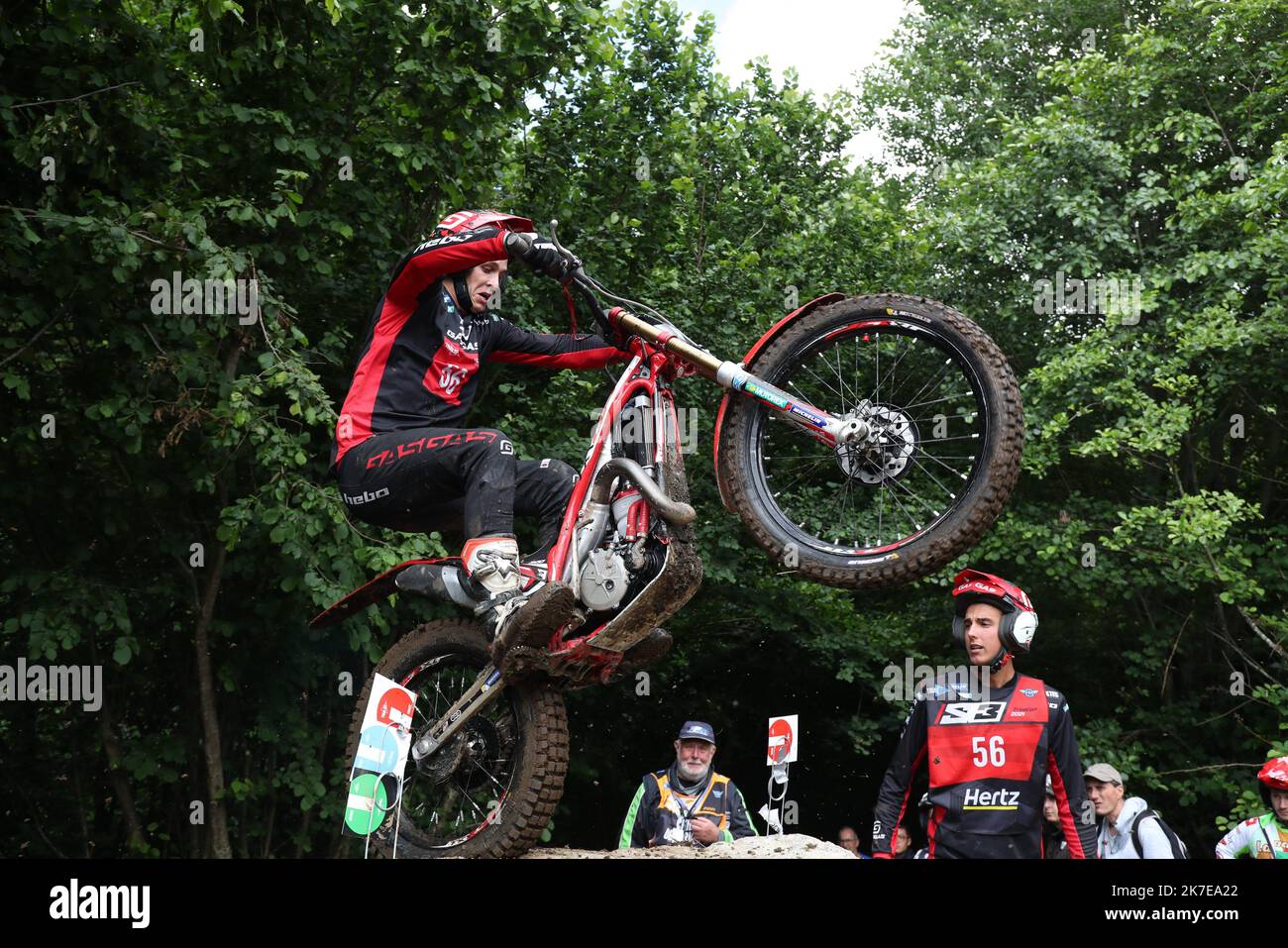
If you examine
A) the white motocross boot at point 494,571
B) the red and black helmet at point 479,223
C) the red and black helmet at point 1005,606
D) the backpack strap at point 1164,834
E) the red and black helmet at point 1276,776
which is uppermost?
the red and black helmet at point 479,223

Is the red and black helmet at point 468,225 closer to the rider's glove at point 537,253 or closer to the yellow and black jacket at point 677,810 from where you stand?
the rider's glove at point 537,253

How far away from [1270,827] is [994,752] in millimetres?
2353

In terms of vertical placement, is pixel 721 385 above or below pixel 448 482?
above

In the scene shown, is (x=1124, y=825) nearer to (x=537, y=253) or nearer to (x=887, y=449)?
(x=887, y=449)

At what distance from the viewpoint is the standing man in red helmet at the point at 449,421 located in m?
4.39

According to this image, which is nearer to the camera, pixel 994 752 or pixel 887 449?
pixel 887 449

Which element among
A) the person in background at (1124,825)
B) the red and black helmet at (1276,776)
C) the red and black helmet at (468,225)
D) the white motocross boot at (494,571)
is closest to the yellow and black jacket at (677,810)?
the person in background at (1124,825)

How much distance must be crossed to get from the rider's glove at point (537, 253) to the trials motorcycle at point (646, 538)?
6cm

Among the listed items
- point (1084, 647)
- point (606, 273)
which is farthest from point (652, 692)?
point (606, 273)

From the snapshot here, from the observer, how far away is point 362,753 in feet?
14.3

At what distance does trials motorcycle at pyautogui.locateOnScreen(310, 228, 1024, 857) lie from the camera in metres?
4.04

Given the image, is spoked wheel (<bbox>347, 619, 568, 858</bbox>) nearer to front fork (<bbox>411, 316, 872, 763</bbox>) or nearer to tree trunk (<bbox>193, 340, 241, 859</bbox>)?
front fork (<bbox>411, 316, 872, 763</bbox>)

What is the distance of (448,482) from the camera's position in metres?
4.53

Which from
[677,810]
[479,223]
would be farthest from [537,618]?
[677,810]
